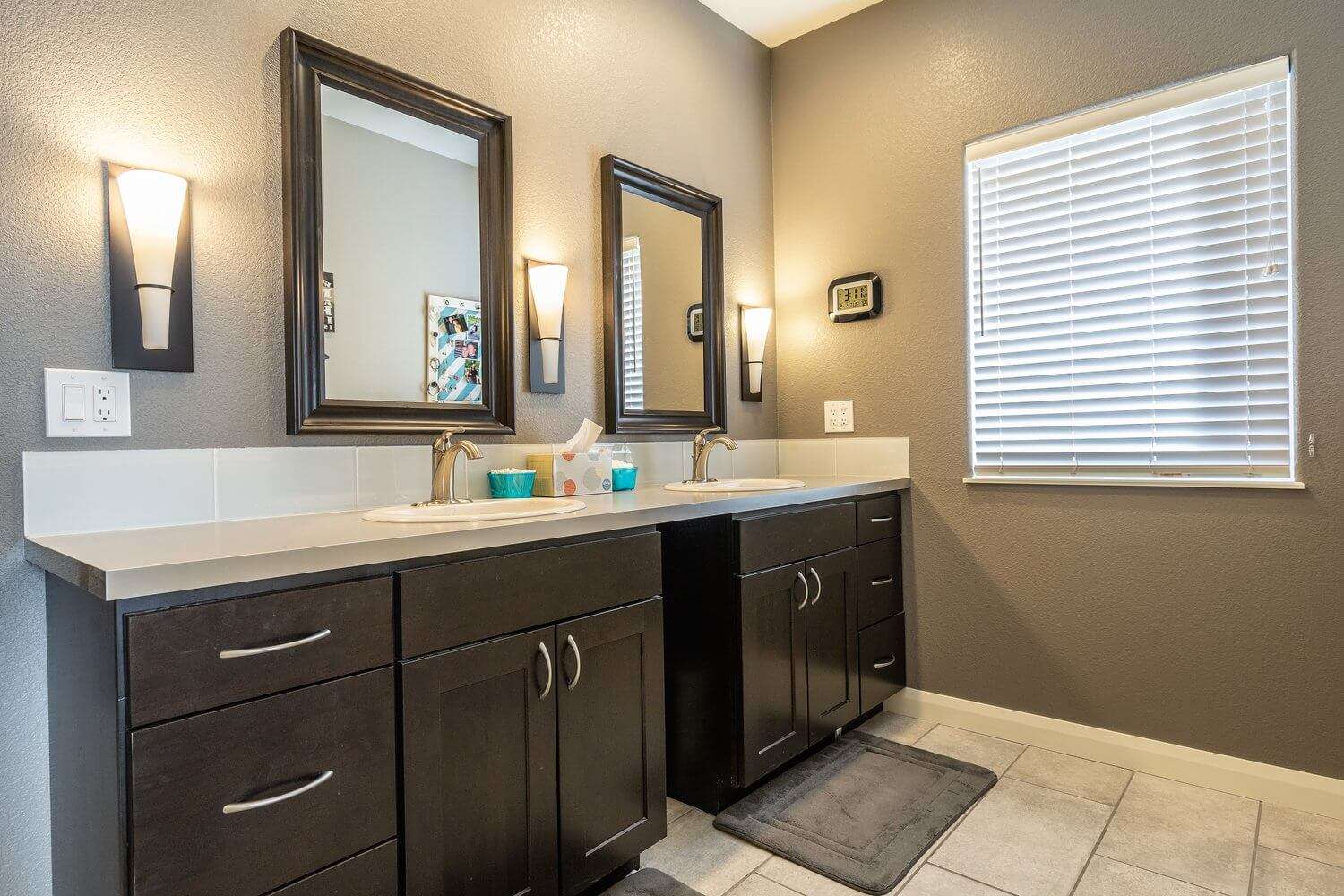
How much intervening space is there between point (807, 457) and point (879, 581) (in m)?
0.63

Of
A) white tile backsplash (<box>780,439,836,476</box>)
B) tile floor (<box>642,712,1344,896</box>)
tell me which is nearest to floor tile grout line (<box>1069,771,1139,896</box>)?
tile floor (<box>642,712,1344,896</box>)

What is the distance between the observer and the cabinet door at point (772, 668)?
1.87m

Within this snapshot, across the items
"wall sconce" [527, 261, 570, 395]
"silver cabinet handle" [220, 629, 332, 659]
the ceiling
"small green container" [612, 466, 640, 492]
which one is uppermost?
the ceiling

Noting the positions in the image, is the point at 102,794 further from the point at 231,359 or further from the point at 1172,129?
the point at 1172,129

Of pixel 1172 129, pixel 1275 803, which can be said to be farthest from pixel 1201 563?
pixel 1172 129

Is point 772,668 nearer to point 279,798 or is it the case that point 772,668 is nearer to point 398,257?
point 279,798

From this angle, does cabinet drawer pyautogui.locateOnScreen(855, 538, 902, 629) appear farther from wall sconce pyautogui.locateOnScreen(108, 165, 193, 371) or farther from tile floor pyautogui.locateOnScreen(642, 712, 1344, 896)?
wall sconce pyautogui.locateOnScreen(108, 165, 193, 371)

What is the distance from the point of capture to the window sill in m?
1.95

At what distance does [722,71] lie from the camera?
2.78 m

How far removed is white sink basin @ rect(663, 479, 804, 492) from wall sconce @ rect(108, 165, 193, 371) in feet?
4.33

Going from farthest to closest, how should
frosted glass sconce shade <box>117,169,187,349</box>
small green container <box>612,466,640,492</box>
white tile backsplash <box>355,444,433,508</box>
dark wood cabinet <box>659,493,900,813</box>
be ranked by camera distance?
small green container <box>612,466,640,492</box> < dark wood cabinet <box>659,493,900,813</box> < white tile backsplash <box>355,444,433,508</box> < frosted glass sconce shade <box>117,169,187,349</box>

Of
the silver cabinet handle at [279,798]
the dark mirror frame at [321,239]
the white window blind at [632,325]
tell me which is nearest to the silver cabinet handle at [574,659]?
the silver cabinet handle at [279,798]

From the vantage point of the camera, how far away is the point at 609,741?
151 centimetres

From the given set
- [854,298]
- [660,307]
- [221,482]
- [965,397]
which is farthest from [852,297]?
[221,482]
